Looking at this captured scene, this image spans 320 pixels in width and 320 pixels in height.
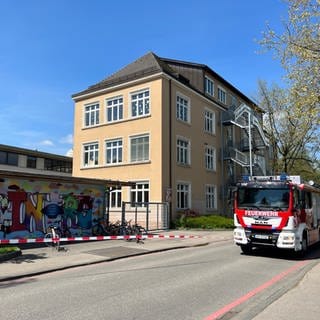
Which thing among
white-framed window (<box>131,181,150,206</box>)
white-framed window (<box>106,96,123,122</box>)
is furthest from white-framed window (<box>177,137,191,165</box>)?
white-framed window (<box>106,96,123,122</box>)

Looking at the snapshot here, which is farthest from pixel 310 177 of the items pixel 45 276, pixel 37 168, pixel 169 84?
pixel 45 276

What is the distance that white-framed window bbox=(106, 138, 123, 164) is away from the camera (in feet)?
103

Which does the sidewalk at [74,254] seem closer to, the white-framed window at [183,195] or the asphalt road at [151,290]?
the asphalt road at [151,290]

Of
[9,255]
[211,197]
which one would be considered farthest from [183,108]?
[9,255]

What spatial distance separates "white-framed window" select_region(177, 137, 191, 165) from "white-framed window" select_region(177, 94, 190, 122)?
5.62 feet

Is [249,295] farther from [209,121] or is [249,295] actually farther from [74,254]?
[209,121]

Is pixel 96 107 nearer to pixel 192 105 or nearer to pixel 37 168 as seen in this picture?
pixel 192 105

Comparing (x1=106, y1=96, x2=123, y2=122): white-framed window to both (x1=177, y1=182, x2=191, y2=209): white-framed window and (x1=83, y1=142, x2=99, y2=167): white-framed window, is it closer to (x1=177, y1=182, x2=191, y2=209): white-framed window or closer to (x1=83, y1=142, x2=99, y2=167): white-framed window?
(x1=83, y1=142, x2=99, y2=167): white-framed window

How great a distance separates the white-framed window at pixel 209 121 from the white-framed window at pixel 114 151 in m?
8.09

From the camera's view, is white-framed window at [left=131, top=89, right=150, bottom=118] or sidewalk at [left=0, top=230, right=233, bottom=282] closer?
sidewalk at [left=0, top=230, right=233, bottom=282]

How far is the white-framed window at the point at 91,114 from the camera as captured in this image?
33688 mm

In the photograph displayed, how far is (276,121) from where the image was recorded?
41156 mm

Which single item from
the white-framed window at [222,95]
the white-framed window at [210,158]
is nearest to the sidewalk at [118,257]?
the white-framed window at [210,158]

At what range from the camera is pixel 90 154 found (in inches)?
1323
